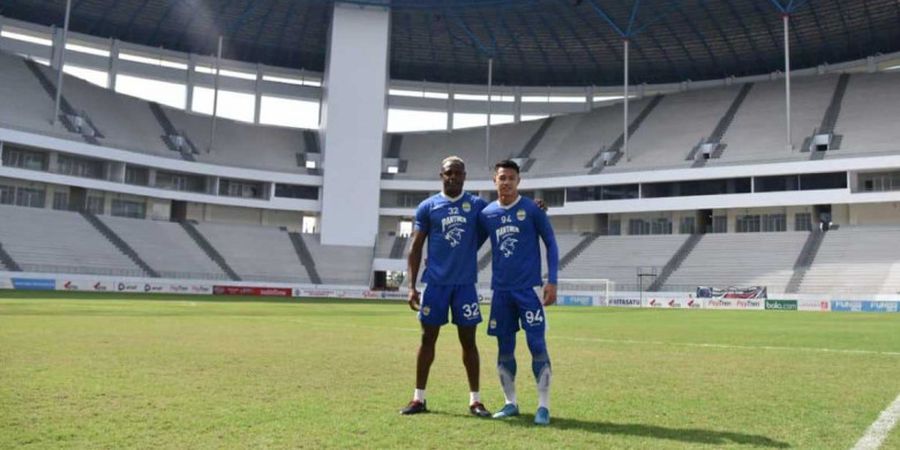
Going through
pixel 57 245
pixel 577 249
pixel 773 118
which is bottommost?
pixel 57 245

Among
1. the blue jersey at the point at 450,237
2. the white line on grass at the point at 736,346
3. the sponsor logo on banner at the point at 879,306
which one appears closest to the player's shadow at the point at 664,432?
the blue jersey at the point at 450,237

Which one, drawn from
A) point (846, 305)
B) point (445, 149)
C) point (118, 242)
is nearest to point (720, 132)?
point (846, 305)

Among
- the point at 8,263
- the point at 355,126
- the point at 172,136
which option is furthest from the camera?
the point at 172,136

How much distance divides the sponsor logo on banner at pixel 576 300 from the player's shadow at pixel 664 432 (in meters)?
41.0

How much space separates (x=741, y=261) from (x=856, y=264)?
680cm

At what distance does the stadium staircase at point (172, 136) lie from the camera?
61.7 metres

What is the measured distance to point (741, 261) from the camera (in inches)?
1874

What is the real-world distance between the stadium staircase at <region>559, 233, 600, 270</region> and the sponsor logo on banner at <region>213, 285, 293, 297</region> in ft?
69.1

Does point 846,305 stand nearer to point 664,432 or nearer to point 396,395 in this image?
point 396,395

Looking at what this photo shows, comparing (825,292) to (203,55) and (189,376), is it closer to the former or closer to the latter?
(189,376)

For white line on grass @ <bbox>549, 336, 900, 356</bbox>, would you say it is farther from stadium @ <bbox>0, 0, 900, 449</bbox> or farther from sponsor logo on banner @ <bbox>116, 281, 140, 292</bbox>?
sponsor logo on banner @ <bbox>116, 281, 140, 292</bbox>

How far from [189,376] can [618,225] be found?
55924 millimetres

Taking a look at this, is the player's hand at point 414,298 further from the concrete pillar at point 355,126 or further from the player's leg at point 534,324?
the concrete pillar at point 355,126

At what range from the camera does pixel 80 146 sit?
173 feet
